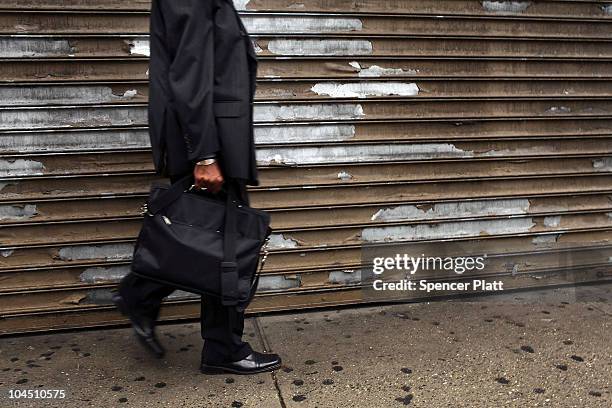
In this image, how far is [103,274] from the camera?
366 cm

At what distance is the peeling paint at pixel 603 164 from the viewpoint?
437 centimetres

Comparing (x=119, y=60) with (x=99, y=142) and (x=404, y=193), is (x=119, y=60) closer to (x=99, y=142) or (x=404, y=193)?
(x=99, y=142)

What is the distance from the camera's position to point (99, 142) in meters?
3.57

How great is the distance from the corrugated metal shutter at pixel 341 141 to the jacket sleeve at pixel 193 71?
957mm

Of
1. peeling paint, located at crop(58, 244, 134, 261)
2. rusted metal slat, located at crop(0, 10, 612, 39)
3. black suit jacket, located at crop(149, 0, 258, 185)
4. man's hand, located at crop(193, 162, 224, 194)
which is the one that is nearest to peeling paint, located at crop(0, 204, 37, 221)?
peeling paint, located at crop(58, 244, 134, 261)

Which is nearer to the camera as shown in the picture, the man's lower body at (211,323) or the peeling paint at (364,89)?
the man's lower body at (211,323)

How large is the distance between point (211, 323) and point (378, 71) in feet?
6.17

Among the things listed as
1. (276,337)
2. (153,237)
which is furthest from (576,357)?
(153,237)

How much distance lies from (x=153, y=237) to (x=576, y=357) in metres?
2.25

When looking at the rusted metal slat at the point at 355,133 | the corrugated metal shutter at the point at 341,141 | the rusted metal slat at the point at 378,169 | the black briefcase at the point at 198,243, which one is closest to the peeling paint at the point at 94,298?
the corrugated metal shutter at the point at 341,141

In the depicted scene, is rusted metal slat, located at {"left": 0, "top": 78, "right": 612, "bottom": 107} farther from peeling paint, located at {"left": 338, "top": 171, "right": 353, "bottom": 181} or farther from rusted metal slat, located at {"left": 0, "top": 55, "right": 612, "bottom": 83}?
peeling paint, located at {"left": 338, "top": 171, "right": 353, "bottom": 181}

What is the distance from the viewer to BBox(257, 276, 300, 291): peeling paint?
3895 millimetres

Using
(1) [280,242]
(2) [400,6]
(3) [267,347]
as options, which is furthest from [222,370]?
(2) [400,6]

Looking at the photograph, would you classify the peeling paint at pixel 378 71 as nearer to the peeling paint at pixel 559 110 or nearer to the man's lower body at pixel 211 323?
the peeling paint at pixel 559 110
